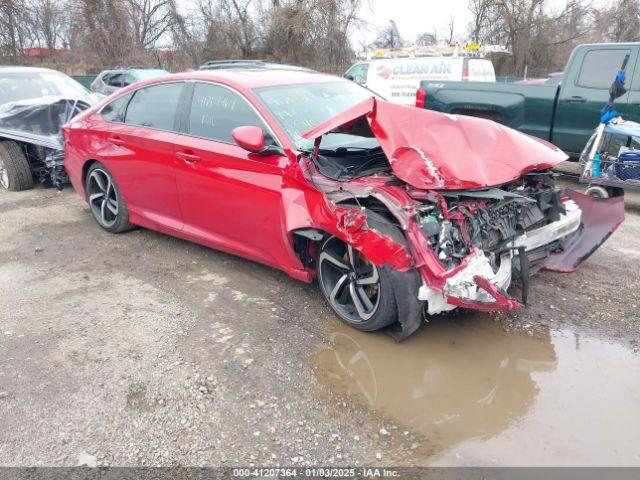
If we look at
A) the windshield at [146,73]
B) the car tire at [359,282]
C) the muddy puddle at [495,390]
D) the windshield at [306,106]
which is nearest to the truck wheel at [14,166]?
the windshield at [306,106]

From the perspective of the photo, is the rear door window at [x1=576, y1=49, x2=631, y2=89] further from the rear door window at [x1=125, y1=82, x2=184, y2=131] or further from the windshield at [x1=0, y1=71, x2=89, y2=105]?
the windshield at [x1=0, y1=71, x2=89, y2=105]

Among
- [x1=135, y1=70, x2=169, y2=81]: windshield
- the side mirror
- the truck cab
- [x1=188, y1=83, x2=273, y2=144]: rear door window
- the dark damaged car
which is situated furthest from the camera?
[x1=135, y1=70, x2=169, y2=81]: windshield

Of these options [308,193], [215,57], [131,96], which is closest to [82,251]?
[131,96]

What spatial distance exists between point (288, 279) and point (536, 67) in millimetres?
28406

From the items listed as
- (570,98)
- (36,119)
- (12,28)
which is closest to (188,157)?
(36,119)

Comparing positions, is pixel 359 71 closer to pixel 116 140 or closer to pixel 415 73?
pixel 415 73

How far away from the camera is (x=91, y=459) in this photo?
2535mm

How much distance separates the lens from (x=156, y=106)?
4.83 meters

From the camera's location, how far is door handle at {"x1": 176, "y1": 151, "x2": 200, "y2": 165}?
14.0 feet

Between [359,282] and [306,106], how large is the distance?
1584 mm

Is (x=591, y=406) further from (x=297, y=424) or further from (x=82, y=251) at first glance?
Result: (x=82, y=251)

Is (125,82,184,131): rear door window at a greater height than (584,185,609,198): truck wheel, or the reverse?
(125,82,184,131): rear door window

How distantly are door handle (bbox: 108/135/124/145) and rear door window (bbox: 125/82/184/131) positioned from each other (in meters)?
0.18

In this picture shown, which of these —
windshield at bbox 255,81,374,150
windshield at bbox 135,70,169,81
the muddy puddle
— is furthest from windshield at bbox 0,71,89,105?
windshield at bbox 135,70,169,81
